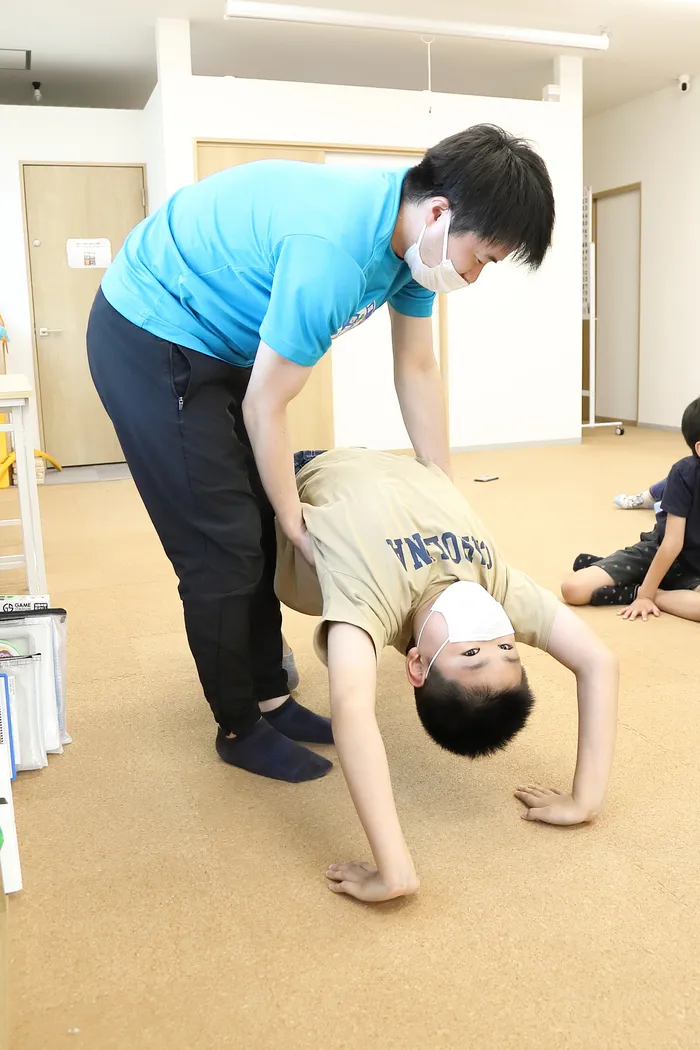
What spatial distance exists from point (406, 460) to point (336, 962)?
2.66 ft

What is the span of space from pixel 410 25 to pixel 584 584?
352 cm

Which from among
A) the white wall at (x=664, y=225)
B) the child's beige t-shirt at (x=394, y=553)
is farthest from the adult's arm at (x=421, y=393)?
the white wall at (x=664, y=225)

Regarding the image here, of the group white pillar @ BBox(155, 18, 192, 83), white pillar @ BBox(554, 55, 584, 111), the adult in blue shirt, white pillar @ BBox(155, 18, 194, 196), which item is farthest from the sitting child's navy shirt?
white pillar @ BBox(554, 55, 584, 111)

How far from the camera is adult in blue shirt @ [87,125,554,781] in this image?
1.21 meters

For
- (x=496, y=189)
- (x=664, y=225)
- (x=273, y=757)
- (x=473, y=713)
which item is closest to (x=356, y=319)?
(x=496, y=189)

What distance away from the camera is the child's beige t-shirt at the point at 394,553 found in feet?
4.23

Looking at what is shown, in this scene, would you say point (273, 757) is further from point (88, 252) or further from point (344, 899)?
point (88, 252)

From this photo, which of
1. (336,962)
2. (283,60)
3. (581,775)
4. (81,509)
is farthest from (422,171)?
(283,60)

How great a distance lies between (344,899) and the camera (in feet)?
3.93

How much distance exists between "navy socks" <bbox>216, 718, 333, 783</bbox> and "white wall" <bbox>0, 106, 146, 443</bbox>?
4.47m

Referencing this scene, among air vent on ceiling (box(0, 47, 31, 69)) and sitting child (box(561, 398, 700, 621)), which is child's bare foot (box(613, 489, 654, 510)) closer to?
sitting child (box(561, 398, 700, 621))

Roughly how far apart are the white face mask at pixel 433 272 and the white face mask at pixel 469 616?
0.44 metres

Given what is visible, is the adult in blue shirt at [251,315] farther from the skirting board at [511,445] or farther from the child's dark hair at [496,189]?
the skirting board at [511,445]

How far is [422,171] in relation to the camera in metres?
1.25
